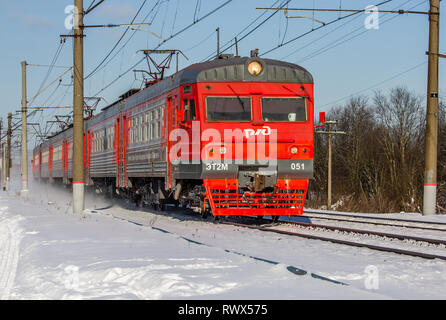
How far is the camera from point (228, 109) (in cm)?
1322

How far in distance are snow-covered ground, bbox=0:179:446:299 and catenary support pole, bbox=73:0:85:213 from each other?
6.80 metres

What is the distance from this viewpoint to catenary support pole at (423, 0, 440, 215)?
18.6m

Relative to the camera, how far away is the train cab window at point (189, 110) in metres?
13.3

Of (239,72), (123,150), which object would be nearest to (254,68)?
(239,72)

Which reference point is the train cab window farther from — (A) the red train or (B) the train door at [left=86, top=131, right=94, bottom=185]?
(B) the train door at [left=86, top=131, right=94, bottom=185]

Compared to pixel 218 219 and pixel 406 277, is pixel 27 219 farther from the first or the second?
pixel 406 277

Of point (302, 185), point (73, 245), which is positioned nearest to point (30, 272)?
point (73, 245)

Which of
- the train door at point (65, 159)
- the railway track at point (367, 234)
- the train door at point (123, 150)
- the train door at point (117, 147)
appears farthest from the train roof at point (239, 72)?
the train door at point (65, 159)

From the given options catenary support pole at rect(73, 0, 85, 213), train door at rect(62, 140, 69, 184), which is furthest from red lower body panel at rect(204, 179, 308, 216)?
train door at rect(62, 140, 69, 184)

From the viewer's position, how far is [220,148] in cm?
1291

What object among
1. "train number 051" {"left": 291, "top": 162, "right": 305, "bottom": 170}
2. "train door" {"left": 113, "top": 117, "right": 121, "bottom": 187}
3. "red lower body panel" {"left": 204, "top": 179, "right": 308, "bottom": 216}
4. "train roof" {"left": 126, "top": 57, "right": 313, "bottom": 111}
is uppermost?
"train roof" {"left": 126, "top": 57, "right": 313, "bottom": 111}

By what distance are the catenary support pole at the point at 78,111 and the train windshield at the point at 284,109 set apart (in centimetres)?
720

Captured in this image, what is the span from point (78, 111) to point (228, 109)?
6994mm

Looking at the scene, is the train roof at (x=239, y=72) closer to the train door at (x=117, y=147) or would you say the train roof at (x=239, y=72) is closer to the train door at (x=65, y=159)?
the train door at (x=117, y=147)
